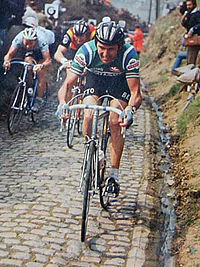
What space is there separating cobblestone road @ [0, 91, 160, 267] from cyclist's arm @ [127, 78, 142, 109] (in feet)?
4.71

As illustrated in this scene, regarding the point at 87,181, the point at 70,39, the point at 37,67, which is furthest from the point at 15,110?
the point at 87,181

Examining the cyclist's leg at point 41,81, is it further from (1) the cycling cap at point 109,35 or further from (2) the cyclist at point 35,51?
(1) the cycling cap at point 109,35

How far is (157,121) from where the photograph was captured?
12.1m

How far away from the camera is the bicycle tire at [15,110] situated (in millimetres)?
9750

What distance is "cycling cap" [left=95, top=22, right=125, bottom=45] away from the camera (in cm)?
585

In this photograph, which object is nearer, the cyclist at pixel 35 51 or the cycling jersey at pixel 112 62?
the cycling jersey at pixel 112 62

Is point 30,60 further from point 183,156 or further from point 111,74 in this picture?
point 111,74

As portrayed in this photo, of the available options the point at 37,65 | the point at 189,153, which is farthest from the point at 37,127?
→ the point at 189,153

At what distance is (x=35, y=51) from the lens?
34.4 feet

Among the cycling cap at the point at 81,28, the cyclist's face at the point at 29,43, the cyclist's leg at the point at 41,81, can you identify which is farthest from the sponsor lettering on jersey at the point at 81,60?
the cyclist's leg at the point at 41,81

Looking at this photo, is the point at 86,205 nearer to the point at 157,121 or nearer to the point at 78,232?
the point at 78,232

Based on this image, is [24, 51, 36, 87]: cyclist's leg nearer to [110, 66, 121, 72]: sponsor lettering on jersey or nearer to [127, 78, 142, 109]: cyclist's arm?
[110, 66, 121, 72]: sponsor lettering on jersey

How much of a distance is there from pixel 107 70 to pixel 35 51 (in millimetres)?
4597

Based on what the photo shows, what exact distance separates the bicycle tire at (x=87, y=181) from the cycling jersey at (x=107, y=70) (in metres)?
0.89
